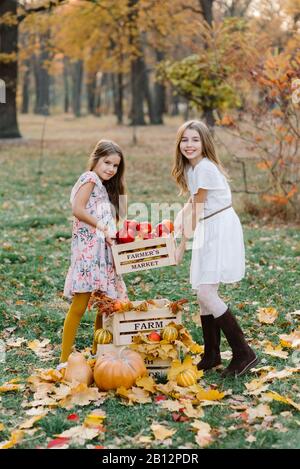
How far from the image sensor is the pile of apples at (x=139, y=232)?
461 centimetres

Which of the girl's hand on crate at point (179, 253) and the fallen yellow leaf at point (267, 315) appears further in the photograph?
the fallen yellow leaf at point (267, 315)

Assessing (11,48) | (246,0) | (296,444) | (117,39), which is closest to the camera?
(296,444)

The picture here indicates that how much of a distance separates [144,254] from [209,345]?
0.82 metres

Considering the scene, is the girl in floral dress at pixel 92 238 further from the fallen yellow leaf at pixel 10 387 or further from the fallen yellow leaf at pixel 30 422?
the fallen yellow leaf at pixel 30 422

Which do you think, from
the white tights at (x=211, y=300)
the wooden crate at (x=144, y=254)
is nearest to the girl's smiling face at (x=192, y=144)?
the wooden crate at (x=144, y=254)

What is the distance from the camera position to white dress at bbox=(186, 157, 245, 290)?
4.45 metres

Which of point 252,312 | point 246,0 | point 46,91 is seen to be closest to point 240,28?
point 252,312

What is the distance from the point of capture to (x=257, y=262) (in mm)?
7828

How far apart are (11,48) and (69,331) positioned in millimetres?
18856

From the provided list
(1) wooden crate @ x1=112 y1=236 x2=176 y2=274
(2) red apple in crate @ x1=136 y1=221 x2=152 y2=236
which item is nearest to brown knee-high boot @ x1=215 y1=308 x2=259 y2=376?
(1) wooden crate @ x1=112 y1=236 x2=176 y2=274

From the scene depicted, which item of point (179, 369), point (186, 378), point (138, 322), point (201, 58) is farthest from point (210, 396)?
point (201, 58)

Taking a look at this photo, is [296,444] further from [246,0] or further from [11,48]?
[246,0]

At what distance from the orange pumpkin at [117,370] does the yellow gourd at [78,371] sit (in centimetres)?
8

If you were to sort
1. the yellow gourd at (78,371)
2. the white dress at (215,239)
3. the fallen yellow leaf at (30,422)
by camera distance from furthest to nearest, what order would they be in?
the white dress at (215,239)
the yellow gourd at (78,371)
the fallen yellow leaf at (30,422)
